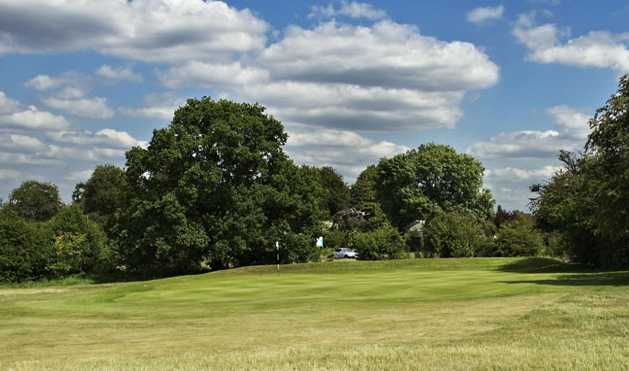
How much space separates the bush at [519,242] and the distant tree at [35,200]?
302 ft

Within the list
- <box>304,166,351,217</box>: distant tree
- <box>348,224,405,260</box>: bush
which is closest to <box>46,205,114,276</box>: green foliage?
<box>348,224,405,260</box>: bush

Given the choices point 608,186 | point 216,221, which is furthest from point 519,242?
point 608,186

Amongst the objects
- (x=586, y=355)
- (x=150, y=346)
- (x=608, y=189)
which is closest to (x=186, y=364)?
(x=150, y=346)

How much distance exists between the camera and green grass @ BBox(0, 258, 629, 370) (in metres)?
12.4

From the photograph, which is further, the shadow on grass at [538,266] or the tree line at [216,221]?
the tree line at [216,221]

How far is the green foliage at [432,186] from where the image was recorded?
345 feet

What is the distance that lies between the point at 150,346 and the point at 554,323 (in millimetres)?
9600

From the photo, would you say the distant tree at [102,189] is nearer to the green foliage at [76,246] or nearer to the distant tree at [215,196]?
the green foliage at [76,246]

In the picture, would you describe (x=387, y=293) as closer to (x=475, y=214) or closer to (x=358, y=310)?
(x=358, y=310)

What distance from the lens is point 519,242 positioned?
66.6m

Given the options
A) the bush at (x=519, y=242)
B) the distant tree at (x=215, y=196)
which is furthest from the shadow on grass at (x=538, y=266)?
the distant tree at (x=215, y=196)

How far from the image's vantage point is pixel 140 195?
61.3m

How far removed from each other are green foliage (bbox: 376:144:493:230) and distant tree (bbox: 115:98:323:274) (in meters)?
43.9

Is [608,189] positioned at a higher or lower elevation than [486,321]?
higher
